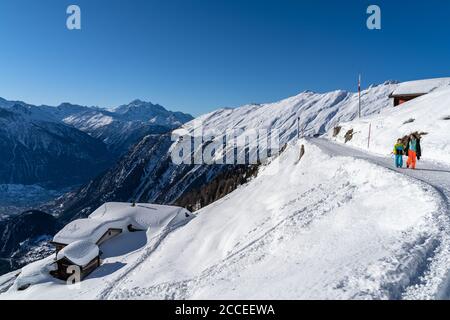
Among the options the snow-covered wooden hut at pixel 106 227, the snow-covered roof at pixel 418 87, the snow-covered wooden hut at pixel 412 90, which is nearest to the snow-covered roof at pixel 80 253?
the snow-covered wooden hut at pixel 106 227

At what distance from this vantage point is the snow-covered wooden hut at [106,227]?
38.1 m

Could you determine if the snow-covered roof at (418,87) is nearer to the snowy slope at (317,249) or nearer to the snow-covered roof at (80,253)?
the snowy slope at (317,249)

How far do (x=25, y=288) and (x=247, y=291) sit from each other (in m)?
36.0

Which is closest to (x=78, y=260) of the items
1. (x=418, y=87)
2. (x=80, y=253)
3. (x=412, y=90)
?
(x=80, y=253)

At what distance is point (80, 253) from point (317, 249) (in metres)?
33.4

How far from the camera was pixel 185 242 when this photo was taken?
101 feet

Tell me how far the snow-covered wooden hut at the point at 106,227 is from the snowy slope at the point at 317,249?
8.51 m

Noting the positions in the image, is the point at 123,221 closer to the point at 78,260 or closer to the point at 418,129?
the point at 78,260

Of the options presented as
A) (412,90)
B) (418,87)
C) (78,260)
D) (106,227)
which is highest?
(418,87)

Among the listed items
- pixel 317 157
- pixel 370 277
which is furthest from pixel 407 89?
pixel 370 277

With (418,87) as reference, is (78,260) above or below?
below

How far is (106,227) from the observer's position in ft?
156

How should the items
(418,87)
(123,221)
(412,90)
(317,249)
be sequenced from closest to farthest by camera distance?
(317,249), (123,221), (412,90), (418,87)

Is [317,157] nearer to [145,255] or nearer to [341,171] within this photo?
[341,171]
